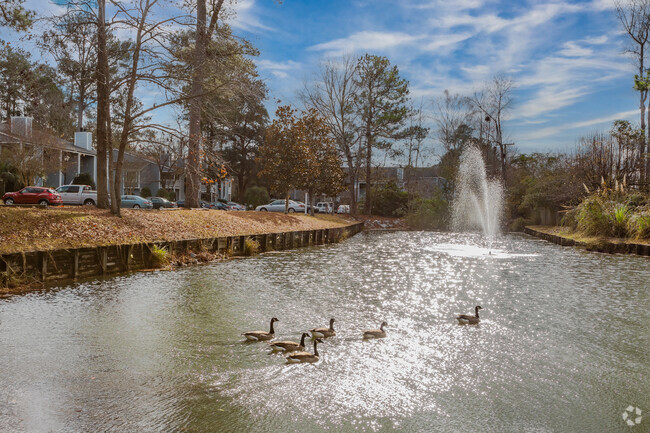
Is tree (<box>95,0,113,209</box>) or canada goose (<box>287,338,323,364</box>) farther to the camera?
tree (<box>95,0,113,209</box>)

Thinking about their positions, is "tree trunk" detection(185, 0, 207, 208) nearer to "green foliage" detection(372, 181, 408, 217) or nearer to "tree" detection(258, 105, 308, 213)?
"tree" detection(258, 105, 308, 213)

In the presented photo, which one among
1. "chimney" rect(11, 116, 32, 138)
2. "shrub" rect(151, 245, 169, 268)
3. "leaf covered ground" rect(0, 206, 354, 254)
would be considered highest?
"chimney" rect(11, 116, 32, 138)

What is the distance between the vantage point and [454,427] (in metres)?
5.11

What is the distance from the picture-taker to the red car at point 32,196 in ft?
94.7

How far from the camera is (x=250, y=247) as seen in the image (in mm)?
20828

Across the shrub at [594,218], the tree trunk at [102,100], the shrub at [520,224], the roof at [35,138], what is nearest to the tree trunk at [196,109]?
the tree trunk at [102,100]

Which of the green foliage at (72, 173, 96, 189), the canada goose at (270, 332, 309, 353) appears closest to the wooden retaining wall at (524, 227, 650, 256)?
the canada goose at (270, 332, 309, 353)

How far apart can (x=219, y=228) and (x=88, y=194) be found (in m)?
17.9

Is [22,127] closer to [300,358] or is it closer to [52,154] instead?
[52,154]

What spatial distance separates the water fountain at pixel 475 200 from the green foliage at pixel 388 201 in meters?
6.23

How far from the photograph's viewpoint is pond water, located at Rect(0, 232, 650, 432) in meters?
5.29

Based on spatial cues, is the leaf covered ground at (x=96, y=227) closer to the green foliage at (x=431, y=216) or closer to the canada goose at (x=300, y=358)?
the canada goose at (x=300, y=358)

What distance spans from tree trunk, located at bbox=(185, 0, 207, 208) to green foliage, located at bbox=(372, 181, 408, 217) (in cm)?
2984

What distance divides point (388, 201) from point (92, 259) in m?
41.7
